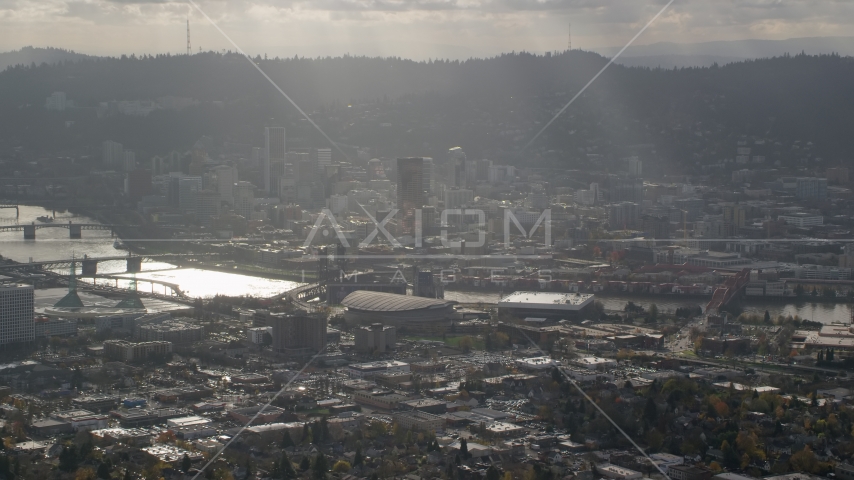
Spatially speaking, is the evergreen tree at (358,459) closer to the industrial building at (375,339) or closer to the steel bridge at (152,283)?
the industrial building at (375,339)

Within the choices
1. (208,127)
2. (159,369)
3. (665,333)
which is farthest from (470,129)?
(159,369)

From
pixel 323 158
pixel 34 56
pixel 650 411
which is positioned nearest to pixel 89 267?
pixel 323 158

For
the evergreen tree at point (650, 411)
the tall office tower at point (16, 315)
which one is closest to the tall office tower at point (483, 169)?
the tall office tower at point (16, 315)

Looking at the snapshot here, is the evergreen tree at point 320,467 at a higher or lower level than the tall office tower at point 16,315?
lower

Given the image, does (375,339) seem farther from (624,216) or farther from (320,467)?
(624,216)

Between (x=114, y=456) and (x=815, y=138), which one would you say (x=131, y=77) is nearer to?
(x=815, y=138)

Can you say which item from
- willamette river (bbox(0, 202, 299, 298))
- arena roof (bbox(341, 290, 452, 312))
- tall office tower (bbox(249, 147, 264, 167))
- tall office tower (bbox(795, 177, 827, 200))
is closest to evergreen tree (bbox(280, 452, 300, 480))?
arena roof (bbox(341, 290, 452, 312))
